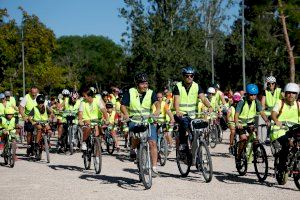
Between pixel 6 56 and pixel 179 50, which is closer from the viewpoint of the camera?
pixel 179 50

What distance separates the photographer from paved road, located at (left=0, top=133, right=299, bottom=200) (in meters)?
9.14

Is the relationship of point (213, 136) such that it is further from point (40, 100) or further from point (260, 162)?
point (260, 162)

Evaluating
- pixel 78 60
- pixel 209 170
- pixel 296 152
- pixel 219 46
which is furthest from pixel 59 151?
pixel 78 60

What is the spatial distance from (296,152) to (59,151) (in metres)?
10.2

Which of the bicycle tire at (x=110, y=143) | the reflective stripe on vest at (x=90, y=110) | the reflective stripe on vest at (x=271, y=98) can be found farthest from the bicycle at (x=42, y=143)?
the reflective stripe on vest at (x=271, y=98)

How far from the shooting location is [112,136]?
1691 centimetres

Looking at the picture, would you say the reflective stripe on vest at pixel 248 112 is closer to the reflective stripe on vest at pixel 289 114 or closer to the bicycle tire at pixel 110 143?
the reflective stripe on vest at pixel 289 114

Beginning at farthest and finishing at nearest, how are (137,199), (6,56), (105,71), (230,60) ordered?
1. (105,71)
2. (230,60)
3. (6,56)
4. (137,199)

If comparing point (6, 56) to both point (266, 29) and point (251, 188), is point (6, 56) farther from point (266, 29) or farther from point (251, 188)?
point (251, 188)

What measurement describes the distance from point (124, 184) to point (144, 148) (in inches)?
35.2

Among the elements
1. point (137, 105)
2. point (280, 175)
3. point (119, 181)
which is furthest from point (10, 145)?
point (280, 175)

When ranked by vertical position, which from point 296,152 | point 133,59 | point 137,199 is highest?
point 133,59

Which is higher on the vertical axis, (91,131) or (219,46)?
(219,46)

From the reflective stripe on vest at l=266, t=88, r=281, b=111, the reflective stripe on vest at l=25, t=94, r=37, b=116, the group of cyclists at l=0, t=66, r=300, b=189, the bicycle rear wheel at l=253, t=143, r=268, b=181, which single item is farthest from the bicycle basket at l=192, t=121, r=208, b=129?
the reflective stripe on vest at l=25, t=94, r=37, b=116
